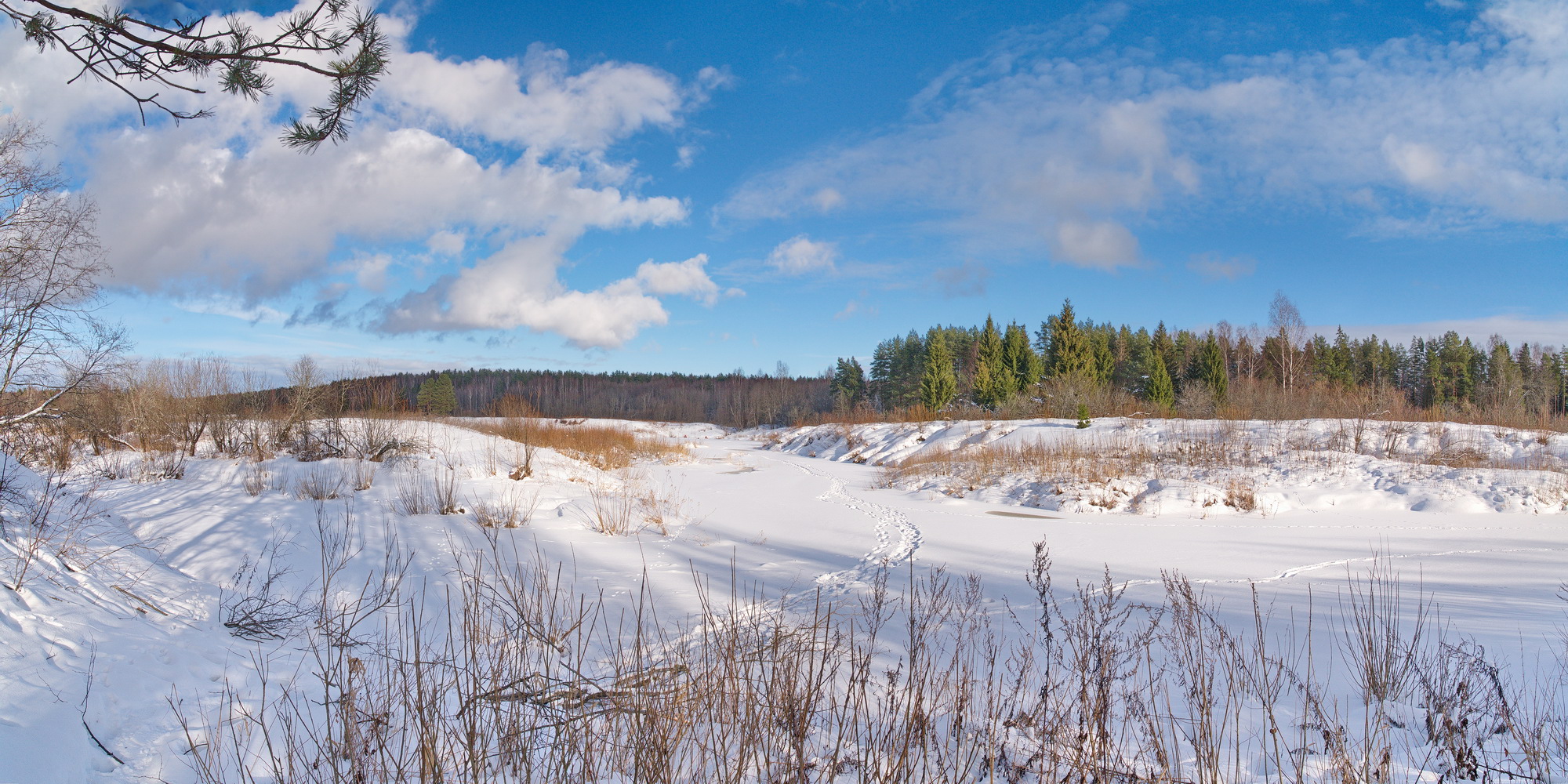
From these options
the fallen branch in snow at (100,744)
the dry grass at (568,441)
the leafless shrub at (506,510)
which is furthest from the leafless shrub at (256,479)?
the fallen branch in snow at (100,744)

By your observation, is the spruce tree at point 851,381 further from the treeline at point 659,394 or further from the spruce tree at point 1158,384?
the spruce tree at point 1158,384

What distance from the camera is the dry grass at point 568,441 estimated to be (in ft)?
46.5

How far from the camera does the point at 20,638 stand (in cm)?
268

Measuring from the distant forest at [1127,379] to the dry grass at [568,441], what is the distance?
14494 millimetres

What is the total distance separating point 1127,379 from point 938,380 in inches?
756

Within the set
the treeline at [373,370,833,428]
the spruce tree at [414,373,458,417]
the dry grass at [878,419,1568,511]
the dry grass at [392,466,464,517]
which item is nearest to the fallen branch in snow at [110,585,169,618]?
the dry grass at [392,466,464,517]

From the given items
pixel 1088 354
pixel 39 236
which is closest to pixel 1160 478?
pixel 39 236

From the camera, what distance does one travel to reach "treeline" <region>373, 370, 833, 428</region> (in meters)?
63.9

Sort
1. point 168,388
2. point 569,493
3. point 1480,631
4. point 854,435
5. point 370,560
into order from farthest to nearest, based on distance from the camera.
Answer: point 854,435
point 168,388
point 569,493
point 370,560
point 1480,631

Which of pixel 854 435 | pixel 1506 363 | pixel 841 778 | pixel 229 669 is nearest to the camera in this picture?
pixel 841 778

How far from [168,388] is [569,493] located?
858 centimetres

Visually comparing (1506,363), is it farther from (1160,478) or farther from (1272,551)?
(1272,551)

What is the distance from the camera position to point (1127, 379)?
172ft

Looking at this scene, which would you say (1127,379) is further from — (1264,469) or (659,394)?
(659,394)
